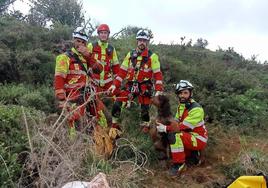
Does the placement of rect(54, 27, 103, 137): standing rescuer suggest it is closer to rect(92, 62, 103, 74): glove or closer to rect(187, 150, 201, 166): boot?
rect(92, 62, 103, 74): glove

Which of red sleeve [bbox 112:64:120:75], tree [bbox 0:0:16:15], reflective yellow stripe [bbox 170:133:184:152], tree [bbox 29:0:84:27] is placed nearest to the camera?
reflective yellow stripe [bbox 170:133:184:152]

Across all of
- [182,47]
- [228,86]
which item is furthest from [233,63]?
[228,86]

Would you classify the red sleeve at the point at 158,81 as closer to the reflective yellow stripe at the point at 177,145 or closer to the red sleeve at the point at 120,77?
the red sleeve at the point at 120,77

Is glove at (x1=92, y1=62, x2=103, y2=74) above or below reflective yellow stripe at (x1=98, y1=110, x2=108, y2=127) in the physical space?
above

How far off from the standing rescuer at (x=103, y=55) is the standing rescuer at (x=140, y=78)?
0.22 m

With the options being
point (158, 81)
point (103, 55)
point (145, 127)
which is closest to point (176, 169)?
point (145, 127)

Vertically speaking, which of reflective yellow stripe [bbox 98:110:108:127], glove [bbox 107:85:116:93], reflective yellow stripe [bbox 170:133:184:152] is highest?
glove [bbox 107:85:116:93]

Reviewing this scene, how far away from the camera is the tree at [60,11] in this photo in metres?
18.0

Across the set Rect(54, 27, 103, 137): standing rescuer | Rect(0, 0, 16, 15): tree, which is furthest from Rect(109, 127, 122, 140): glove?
Rect(0, 0, 16, 15): tree

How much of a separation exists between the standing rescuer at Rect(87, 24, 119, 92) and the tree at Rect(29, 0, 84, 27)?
10293 millimetres

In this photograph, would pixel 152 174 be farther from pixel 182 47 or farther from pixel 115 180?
pixel 182 47

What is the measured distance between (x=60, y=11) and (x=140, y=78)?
11.3 meters

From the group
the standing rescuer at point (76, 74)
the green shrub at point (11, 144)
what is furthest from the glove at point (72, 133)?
the standing rescuer at point (76, 74)

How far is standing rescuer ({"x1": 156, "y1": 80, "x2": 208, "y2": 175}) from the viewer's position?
22.3 feet
